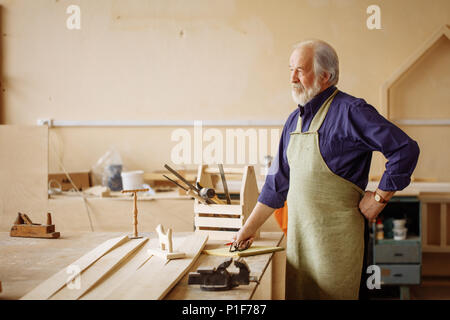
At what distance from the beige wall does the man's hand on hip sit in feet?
7.85

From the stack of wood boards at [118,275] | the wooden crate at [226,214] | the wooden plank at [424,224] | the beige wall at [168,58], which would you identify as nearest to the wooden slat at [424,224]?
the wooden plank at [424,224]

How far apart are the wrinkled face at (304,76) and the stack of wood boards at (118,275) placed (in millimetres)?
737

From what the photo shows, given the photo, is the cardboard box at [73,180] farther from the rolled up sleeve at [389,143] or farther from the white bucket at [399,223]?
the rolled up sleeve at [389,143]

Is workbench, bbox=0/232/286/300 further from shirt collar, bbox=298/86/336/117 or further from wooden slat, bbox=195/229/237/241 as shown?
shirt collar, bbox=298/86/336/117

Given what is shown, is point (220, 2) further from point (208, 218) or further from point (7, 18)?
point (208, 218)

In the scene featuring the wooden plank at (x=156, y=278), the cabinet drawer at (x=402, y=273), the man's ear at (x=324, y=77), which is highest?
the man's ear at (x=324, y=77)

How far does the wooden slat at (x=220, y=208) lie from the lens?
1.92 metres

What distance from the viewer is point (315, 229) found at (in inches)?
70.1

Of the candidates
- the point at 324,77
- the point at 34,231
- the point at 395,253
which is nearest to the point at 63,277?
the point at 34,231

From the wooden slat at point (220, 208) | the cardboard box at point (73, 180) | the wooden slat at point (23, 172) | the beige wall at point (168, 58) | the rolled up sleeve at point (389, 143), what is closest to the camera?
the rolled up sleeve at point (389, 143)

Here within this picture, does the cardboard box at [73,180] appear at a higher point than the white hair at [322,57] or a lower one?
lower

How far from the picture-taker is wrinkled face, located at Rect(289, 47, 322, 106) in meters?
1.84

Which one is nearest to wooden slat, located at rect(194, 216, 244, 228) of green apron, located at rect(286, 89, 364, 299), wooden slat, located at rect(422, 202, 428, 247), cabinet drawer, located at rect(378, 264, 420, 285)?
green apron, located at rect(286, 89, 364, 299)
